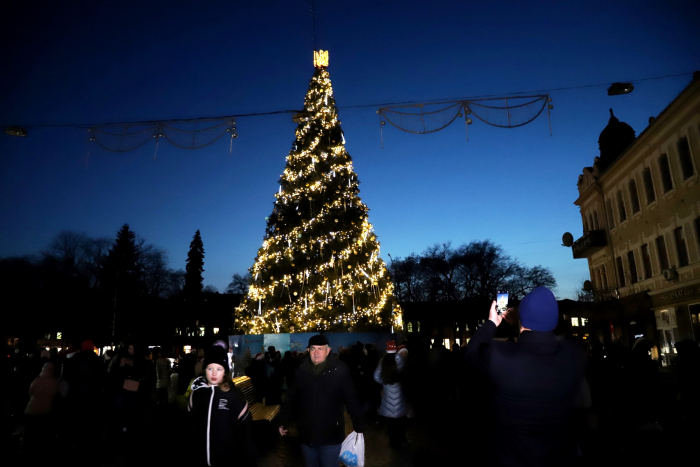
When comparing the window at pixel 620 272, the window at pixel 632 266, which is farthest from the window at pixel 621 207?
the window at pixel 620 272

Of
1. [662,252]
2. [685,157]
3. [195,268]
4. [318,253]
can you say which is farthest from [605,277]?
[195,268]

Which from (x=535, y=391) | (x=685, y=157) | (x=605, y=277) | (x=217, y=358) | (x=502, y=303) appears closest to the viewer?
(x=535, y=391)

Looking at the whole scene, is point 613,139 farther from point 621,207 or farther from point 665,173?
point 665,173

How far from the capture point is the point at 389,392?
31.0 ft

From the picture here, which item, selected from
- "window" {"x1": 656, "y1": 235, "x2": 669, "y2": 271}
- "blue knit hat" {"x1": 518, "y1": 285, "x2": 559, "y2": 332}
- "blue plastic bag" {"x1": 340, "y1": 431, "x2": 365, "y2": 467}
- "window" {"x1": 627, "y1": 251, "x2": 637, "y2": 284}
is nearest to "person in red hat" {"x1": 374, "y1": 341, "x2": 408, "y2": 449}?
"blue plastic bag" {"x1": 340, "y1": 431, "x2": 365, "y2": 467}

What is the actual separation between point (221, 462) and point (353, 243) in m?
18.1

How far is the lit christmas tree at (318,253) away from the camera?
72.0 ft

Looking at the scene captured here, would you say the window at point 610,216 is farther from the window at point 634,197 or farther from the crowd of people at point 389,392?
the crowd of people at point 389,392

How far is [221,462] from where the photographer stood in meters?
4.57

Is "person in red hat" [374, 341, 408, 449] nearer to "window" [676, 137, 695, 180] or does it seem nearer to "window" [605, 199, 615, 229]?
"window" [676, 137, 695, 180]

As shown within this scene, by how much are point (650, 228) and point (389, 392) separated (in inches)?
886

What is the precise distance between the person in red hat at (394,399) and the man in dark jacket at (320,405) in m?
4.26

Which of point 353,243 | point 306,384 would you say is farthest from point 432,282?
point 306,384

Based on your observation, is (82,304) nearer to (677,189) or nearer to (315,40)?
(315,40)
